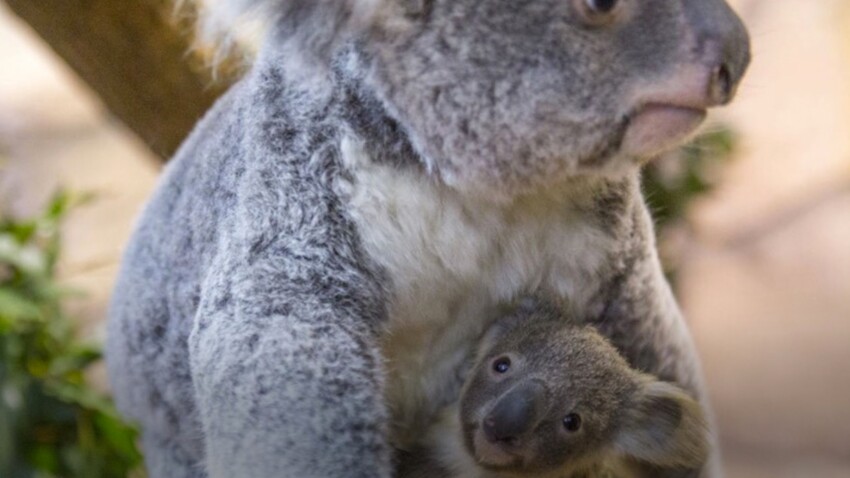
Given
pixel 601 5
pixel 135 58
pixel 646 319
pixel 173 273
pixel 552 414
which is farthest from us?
pixel 135 58

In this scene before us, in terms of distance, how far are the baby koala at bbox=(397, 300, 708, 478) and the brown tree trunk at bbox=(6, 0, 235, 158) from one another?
3.59ft

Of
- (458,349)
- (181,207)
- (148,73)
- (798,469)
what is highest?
(148,73)

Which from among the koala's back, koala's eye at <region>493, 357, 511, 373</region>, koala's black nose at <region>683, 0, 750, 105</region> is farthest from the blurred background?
koala's black nose at <region>683, 0, 750, 105</region>

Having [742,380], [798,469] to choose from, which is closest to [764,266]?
[742,380]

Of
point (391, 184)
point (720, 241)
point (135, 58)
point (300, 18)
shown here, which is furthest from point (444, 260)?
point (720, 241)

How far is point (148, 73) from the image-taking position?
3.09 metres

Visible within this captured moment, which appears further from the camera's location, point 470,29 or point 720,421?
point 720,421

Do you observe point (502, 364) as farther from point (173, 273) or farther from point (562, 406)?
point (173, 273)

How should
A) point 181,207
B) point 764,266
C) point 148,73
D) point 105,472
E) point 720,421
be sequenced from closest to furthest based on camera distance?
1. point 181,207
2. point 148,73
3. point 105,472
4. point 720,421
5. point 764,266

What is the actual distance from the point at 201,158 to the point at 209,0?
441 millimetres

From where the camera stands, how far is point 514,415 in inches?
88.2

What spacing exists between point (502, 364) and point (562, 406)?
15cm

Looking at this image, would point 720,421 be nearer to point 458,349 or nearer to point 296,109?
point 458,349

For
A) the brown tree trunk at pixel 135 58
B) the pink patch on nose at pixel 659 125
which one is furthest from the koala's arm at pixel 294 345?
the brown tree trunk at pixel 135 58
